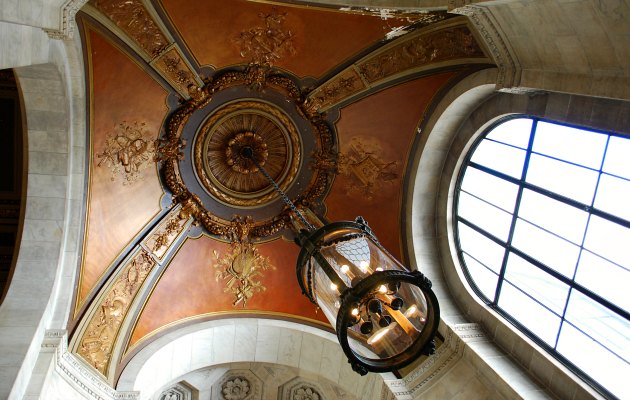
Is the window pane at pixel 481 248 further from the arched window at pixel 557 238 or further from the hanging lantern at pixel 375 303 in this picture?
the hanging lantern at pixel 375 303

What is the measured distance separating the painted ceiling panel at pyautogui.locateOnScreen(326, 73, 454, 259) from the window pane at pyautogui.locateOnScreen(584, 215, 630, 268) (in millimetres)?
2877

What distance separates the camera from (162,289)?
818 centimetres

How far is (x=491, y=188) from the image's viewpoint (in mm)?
7359

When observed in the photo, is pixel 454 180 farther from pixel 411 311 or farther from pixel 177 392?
A: pixel 177 392

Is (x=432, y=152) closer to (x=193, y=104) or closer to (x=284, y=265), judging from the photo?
(x=284, y=265)

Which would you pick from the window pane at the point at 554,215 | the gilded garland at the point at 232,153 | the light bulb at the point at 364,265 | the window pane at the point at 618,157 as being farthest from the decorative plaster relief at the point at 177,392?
the window pane at the point at 618,157

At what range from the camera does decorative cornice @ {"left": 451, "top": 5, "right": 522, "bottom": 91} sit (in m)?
5.54

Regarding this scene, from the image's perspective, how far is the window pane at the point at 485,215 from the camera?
280 inches

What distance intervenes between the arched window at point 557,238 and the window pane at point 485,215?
0.01m

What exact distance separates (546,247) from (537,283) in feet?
1.57

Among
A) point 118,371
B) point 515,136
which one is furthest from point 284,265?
point 515,136

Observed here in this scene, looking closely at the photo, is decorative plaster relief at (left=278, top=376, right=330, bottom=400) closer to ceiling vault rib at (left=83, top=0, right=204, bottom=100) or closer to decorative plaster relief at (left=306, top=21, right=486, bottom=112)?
decorative plaster relief at (left=306, top=21, right=486, bottom=112)

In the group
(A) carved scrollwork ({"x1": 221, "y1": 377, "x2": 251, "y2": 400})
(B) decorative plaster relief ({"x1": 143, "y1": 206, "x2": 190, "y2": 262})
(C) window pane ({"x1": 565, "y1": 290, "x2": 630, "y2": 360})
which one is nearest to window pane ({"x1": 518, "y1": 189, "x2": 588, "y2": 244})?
(C) window pane ({"x1": 565, "y1": 290, "x2": 630, "y2": 360})

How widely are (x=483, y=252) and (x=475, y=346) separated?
1.29 metres
